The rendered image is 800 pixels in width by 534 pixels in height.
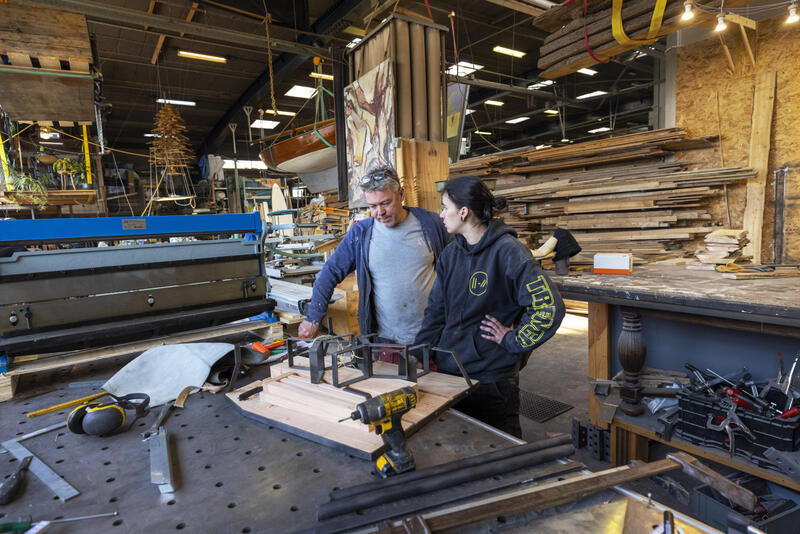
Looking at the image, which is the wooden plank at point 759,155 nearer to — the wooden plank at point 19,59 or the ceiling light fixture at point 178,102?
the wooden plank at point 19,59

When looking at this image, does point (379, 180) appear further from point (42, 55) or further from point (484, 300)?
point (42, 55)

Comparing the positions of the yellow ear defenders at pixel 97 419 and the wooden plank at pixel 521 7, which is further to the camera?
the wooden plank at pixel 521 7

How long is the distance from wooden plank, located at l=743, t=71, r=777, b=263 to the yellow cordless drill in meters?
4.62

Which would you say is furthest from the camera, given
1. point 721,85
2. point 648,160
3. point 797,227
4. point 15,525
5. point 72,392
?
point 648,160

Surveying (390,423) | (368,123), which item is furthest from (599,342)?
(390,423)

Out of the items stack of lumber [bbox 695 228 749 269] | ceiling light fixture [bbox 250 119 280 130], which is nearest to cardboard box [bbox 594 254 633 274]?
stack of lumber [bbox 695 228 749 269]

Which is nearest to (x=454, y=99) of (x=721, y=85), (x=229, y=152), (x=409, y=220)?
Result: (x=721, y=85)

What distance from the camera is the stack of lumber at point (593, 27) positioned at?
11.0 feet

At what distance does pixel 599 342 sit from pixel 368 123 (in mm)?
2010

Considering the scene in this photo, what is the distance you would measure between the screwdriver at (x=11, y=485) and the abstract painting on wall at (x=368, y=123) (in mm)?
1796

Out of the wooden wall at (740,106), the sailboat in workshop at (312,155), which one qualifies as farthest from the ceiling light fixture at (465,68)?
the wooden wall at (740,106)

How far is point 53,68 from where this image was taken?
2535 mm

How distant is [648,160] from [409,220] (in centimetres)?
403

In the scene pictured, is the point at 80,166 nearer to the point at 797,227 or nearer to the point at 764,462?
the point at 764,462
